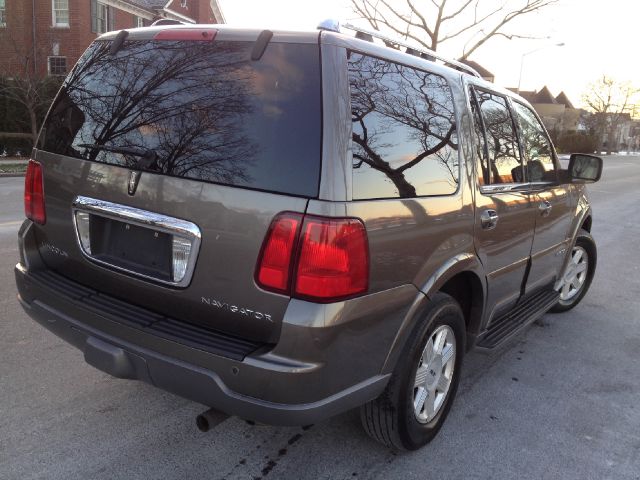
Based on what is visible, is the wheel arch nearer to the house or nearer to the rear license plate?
the rear license plate

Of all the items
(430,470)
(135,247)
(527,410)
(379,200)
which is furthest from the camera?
(527,410)

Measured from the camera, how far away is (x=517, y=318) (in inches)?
148

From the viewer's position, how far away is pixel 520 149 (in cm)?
378

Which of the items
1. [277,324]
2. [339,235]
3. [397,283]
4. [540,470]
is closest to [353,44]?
[339,235]

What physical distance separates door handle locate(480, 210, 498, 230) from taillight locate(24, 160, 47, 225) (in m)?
2.31

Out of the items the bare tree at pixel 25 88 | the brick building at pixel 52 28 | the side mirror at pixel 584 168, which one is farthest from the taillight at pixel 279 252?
the brick building at pixel 52 28

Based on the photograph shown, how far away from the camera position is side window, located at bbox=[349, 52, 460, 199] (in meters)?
2.24

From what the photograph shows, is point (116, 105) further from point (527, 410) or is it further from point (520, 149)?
point (527, 410)

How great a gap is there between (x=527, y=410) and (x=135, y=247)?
247 centimetres

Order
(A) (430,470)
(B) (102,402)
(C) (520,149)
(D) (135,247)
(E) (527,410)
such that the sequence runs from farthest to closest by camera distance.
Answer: (C) (520,149), (E) (527,410), (B) (102,402), (A) (430,470), (D) (135,247)

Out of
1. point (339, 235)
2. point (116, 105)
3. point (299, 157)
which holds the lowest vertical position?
A: point (339, 235)

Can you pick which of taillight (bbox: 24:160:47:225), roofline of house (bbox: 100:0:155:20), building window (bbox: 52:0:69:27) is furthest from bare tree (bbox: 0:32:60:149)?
taillight (bbox: 24:160:47:225)

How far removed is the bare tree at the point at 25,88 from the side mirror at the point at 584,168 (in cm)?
1953

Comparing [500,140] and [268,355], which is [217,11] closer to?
[500,140]
